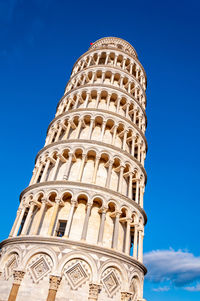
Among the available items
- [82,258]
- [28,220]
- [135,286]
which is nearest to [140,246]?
[135,286]

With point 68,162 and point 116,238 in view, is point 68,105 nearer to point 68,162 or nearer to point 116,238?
point 68,162

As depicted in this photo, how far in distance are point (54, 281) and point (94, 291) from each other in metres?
2.51

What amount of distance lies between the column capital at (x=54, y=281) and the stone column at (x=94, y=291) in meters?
1.98

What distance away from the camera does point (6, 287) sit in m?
16.5

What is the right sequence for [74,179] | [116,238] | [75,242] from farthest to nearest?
1. [74,179]
2. [116,238]
3. [75,242]

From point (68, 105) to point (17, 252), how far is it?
51.6 feet

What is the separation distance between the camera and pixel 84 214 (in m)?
18.9

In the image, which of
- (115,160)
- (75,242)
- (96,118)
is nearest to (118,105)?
(96,118)

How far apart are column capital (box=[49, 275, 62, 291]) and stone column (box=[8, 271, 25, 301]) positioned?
6.87 feet

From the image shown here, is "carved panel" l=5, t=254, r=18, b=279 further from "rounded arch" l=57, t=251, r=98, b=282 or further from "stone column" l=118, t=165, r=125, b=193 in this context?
"stone column" l=118, t=165, r=125, b=193

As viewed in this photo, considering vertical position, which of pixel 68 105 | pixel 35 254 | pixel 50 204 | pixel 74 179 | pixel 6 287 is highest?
pixel 68 105

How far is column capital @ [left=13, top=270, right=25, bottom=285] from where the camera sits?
16.0 metres

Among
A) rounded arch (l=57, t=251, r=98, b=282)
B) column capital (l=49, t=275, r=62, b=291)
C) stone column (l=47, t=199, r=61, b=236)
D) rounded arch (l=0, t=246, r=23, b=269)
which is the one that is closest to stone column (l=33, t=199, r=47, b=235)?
stone column (l=47, t=199, r=61, b=236)

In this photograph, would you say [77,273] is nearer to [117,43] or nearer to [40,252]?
[40,252]
